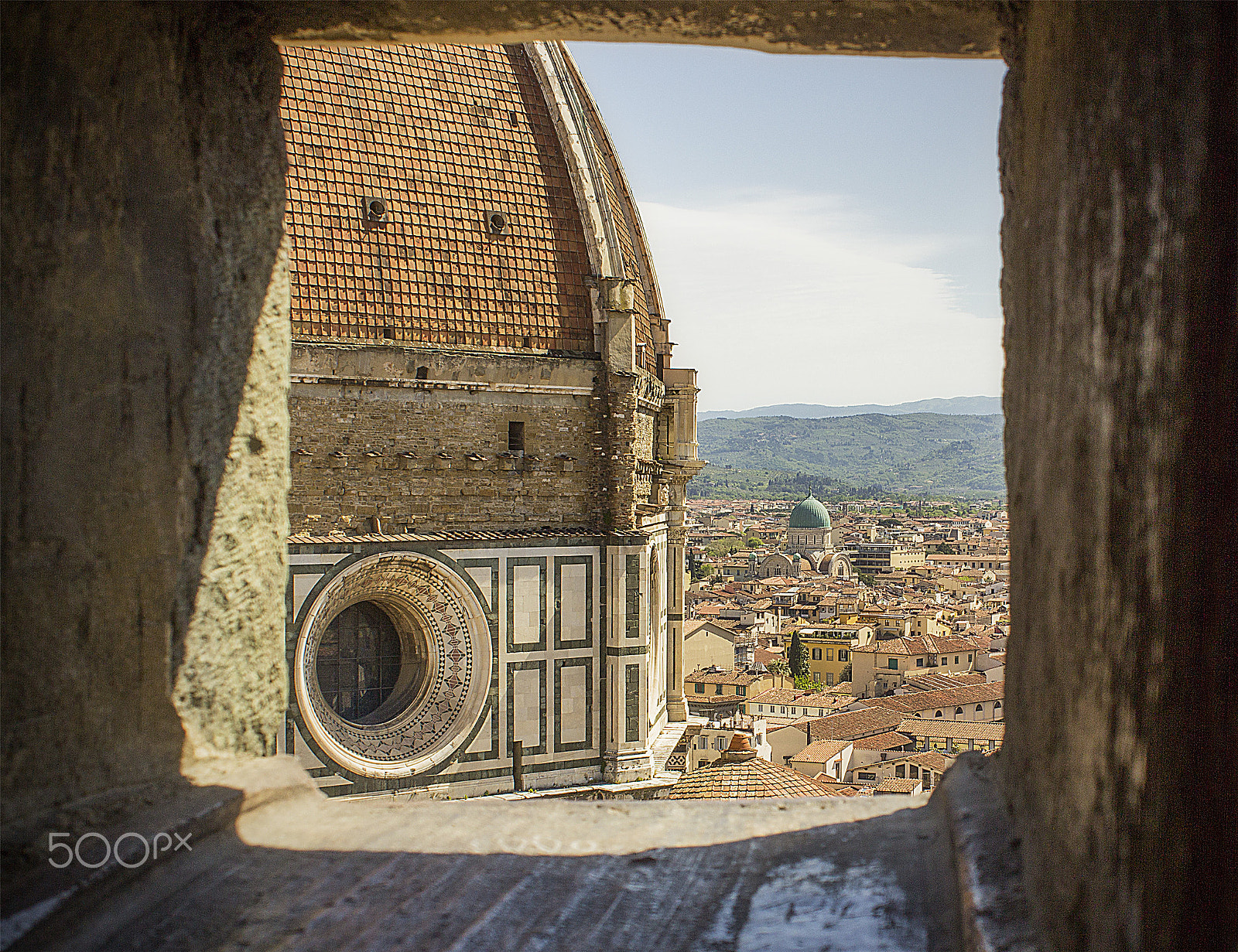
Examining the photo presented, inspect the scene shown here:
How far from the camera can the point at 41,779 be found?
185cm

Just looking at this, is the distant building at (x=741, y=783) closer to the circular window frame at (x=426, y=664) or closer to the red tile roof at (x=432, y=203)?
the circular window frame at (x=426, y=664)

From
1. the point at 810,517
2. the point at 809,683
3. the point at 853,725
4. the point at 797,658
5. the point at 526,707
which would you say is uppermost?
the point at 810,517

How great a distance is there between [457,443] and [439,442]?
170 mm

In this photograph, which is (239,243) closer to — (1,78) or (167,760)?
(1,78)

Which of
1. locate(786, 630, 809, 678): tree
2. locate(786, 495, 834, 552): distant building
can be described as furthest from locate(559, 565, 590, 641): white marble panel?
locate(786, 495, 834, 552): distant building

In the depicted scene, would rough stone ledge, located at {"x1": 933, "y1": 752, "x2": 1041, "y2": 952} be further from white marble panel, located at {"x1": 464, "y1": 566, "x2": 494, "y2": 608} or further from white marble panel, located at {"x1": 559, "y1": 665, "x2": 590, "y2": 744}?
white marble panel, located at {"x1": 559, "y1": 665, "x2": 590, "y2": 744}

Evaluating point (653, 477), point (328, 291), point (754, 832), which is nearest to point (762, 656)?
point (653, 477)

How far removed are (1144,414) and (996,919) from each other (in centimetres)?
70

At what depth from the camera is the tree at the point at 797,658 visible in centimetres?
4462

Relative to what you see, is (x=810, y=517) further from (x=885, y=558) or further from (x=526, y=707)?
(x=526, y=707)

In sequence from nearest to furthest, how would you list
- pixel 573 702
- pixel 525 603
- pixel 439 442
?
pixel 439 442 < pixel 525 603 < pixel 573 702

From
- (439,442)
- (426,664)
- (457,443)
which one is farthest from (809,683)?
(439,442)

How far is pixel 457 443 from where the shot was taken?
1091 cm

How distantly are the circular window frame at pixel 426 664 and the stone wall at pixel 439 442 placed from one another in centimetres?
49
